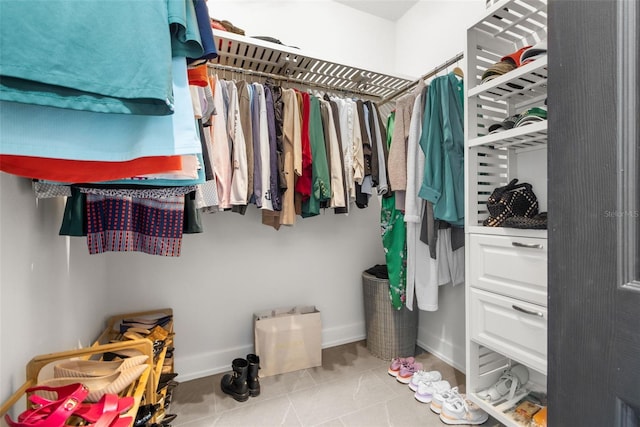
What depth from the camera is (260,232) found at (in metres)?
1.96

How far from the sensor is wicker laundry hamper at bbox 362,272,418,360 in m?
1.93

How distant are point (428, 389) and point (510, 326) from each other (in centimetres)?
63

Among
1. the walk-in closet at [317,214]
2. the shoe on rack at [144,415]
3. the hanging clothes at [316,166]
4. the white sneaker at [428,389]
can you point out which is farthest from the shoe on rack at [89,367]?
the white sneaker at [428,389]

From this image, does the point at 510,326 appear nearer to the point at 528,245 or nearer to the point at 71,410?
the point at 528,245

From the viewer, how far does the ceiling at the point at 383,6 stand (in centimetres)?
216

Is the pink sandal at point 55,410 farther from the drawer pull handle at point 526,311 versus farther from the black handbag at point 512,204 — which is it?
the black handbag at point 512,204

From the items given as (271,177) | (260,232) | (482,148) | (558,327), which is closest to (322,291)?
(260,232)

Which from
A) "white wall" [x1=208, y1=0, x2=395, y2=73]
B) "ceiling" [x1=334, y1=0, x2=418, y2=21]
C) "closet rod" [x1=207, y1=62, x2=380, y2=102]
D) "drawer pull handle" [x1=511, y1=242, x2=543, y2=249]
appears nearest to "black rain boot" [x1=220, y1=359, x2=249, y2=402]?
"drawer pull handle" [x1=511, y1=242, x2=543, y2=249]

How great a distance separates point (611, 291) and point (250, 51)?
5.58 ft

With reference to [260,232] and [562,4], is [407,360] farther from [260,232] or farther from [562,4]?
[562,4]

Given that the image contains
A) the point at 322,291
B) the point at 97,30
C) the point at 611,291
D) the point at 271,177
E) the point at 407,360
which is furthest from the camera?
the point at 322,291

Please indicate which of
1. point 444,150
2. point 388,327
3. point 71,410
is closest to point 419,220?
point 444,150

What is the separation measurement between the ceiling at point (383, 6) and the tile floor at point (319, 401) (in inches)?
100

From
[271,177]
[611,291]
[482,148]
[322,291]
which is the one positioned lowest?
[322,291]
